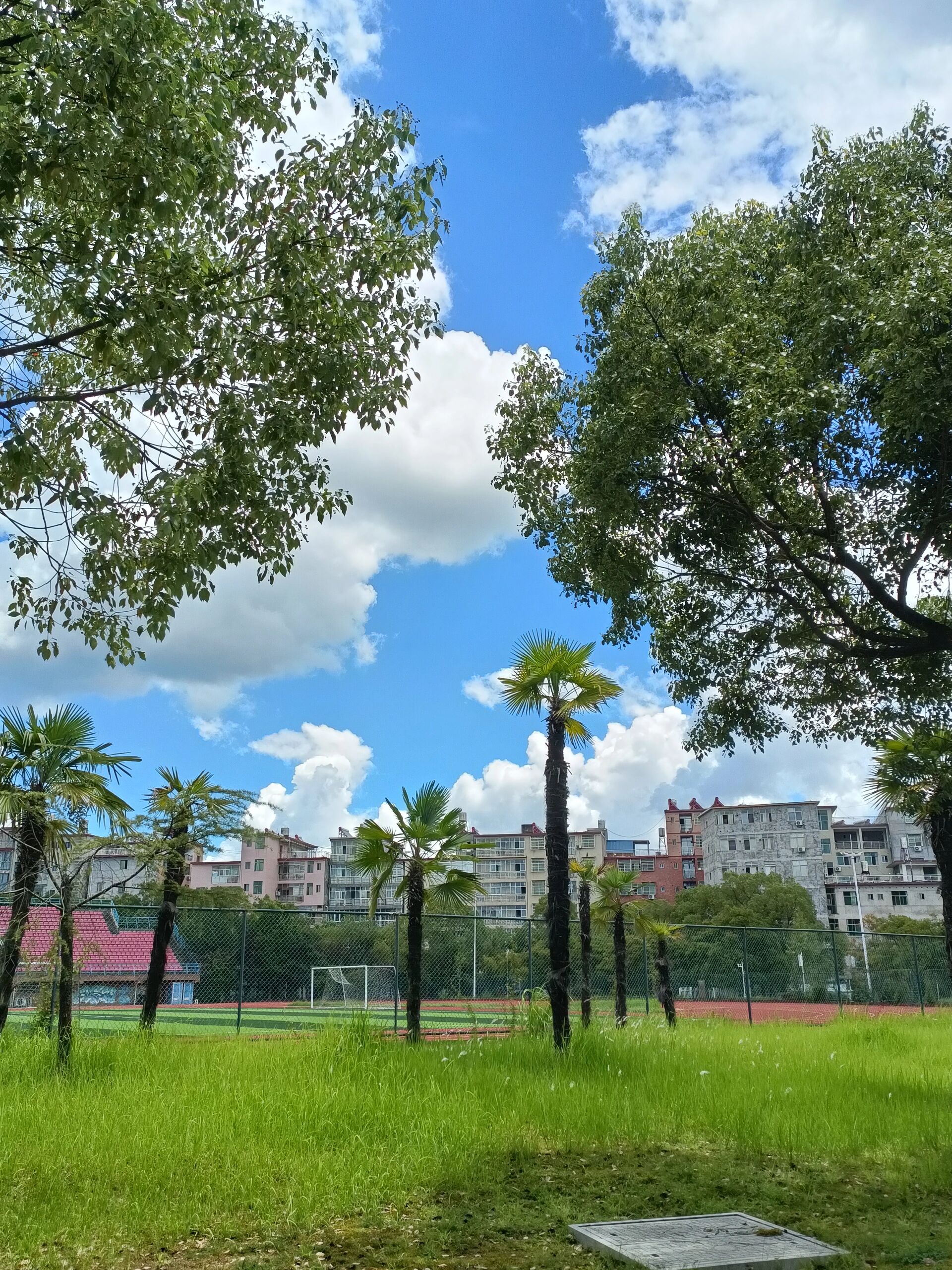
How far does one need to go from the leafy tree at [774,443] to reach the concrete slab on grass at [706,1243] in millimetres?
6005

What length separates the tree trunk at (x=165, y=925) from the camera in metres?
12.7

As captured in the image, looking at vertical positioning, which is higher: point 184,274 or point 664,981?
point 184,274

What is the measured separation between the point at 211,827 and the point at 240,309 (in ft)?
27.3

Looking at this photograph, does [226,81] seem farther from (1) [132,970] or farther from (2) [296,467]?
(1) [132,970]

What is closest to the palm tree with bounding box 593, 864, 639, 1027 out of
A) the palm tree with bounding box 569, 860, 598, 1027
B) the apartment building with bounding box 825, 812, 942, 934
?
the palm tree with bounding box 569, 860, 598, 1027

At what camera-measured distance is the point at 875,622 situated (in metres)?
12.2

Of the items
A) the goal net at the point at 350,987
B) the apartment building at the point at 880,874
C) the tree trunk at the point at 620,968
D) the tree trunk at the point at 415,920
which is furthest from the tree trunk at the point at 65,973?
the apartment building at the point at 880,874

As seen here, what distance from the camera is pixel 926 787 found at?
15.8 metres

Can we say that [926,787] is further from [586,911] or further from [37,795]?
[37,795]

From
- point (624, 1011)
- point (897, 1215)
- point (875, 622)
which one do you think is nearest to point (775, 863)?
point (624, 1011)

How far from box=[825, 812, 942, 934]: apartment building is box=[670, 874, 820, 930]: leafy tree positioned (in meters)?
13.6

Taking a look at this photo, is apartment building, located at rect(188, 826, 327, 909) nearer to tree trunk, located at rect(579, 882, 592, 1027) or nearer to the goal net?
the goal net

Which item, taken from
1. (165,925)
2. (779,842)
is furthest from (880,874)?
(165,925)

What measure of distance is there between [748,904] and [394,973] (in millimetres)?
45054
